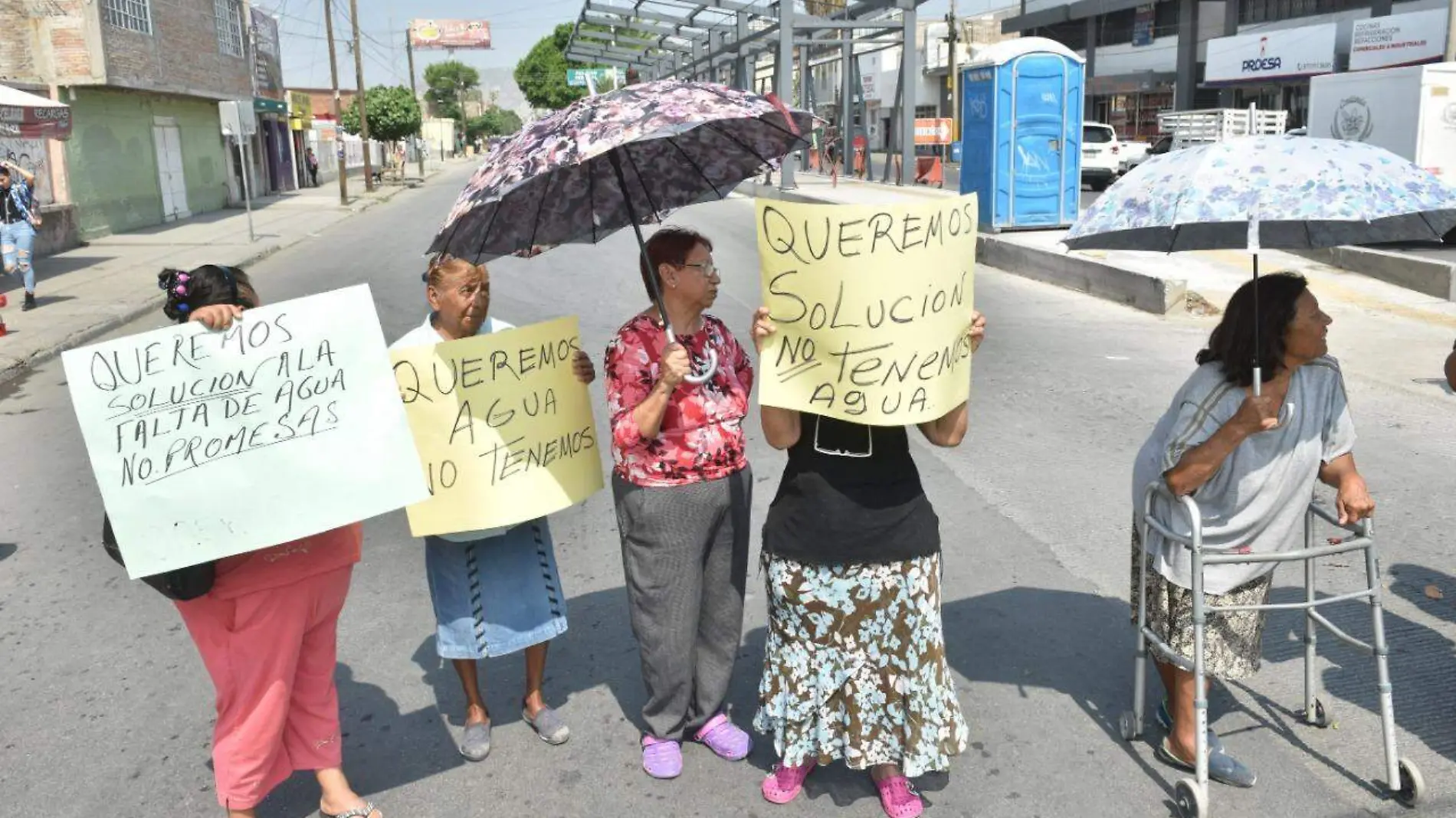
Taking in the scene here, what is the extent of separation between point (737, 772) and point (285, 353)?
1.74 metres

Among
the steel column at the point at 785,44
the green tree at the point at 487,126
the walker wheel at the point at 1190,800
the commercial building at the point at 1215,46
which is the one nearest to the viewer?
the walker wheel at the point at 1190,800

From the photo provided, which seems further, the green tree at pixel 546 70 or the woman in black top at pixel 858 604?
the green tree at pixel 546 70

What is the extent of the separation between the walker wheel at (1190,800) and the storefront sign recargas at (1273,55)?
1469 inches

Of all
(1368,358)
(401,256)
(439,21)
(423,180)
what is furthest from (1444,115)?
(439,21)

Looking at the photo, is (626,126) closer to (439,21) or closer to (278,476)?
(278,476)

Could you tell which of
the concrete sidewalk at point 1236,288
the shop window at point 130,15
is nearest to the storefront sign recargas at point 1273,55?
the concrete sidewalk at point 1236,288

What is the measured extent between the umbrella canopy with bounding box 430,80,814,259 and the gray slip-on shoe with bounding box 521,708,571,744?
1.46 metres

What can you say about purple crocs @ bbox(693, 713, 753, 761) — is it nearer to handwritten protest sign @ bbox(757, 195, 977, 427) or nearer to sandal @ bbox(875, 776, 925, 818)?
sandal @ bbox(875, 776, 925, 818)

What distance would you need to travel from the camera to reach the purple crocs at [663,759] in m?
3.40

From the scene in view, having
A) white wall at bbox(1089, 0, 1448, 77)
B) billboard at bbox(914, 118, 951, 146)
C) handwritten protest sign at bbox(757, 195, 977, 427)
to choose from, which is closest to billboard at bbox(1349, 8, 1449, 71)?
white wall at bbox(1089, 0, 1448, 77)

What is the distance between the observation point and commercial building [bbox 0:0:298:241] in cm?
2211

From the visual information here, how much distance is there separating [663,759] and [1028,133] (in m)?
15.4

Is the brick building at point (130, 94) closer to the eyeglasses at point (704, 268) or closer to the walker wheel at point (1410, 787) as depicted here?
the eyeglasses at point (704, 268)

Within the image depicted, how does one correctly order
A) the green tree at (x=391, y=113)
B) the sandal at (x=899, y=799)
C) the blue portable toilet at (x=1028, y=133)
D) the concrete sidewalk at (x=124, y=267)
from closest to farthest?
the sandal at (x=899, y=799) → the concrete sidewalk at (x=124, y=267) → the blue portable toilet at (x=1028, y=133) → the green tree at (x=391, y=113)
